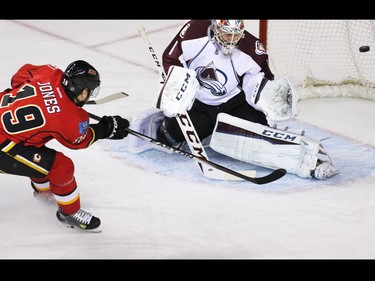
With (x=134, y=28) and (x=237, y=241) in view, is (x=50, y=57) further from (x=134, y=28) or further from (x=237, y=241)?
(x=237, y=241)

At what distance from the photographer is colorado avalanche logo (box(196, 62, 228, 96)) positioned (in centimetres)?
345

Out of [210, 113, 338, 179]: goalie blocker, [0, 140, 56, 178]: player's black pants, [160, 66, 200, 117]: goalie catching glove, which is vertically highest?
[160, 66, 200, 117]: goalie catching glove

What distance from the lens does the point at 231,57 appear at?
344 centimetres

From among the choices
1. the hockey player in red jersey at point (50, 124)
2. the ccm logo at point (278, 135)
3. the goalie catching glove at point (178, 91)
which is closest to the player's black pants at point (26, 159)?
the hockey player in red jersey at point (50, 124)

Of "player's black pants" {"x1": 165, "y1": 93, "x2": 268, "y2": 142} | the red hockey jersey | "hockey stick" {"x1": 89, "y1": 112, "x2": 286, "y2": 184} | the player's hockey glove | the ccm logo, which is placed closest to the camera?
the red hockey jersey

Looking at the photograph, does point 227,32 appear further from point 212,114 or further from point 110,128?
point 110,128

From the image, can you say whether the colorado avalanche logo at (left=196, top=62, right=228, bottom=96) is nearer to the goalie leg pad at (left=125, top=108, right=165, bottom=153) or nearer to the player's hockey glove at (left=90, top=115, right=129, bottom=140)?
the goalie leg pad at (left=125, top=108, right=165, bottom=153)

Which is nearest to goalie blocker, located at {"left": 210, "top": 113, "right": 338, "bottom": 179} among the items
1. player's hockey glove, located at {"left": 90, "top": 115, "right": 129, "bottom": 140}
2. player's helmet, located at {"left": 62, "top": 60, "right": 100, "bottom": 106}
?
player's hockey glove, located at {"left": 90, "top": 115, "right": 129, "bottom": 140}

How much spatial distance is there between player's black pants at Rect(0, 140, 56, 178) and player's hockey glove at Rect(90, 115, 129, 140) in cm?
20

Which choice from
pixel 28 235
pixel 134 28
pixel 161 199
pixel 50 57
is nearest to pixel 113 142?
pixel 161 199

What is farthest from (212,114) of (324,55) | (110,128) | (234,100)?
(324,55)

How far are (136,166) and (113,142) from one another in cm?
26

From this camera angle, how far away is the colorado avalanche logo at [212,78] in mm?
3453

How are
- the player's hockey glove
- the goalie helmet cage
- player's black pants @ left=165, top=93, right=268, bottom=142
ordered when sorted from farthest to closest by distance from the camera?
the goalie helmet cage
player's black pants @ left=165, top=93, right=268, bottom=142
the player's hockey glove
